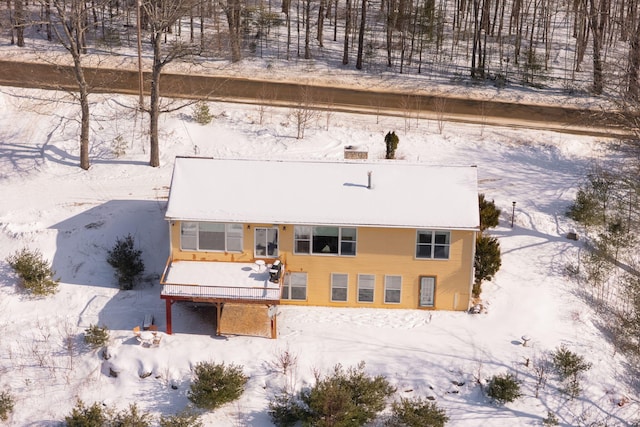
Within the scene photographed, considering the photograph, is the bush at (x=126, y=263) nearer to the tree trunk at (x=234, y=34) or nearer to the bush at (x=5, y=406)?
the bush at (x=5, y=406)

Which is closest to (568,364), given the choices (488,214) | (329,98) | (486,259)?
(486,259)

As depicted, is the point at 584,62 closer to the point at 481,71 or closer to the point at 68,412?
the point at 481,71

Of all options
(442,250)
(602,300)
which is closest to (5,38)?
(442,250)

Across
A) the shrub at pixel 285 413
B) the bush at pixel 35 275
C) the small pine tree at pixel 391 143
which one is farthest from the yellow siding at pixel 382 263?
the small pine tree at pixel 391 143

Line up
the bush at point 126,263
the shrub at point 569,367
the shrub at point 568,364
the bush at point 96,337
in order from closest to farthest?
the shrub at point 569,367
the shrub at point 568,364
the bush at point 96,337
the bush at point 126,263

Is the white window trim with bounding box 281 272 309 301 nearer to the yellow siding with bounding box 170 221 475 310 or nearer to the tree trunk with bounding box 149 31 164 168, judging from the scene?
the yellow siding with bounding box 170 221 475 310

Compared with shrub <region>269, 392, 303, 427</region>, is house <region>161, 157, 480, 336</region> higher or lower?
higher

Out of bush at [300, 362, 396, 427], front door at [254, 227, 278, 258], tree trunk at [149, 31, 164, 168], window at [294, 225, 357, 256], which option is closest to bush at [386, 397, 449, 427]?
bush at [300, 362, 396, 427]
